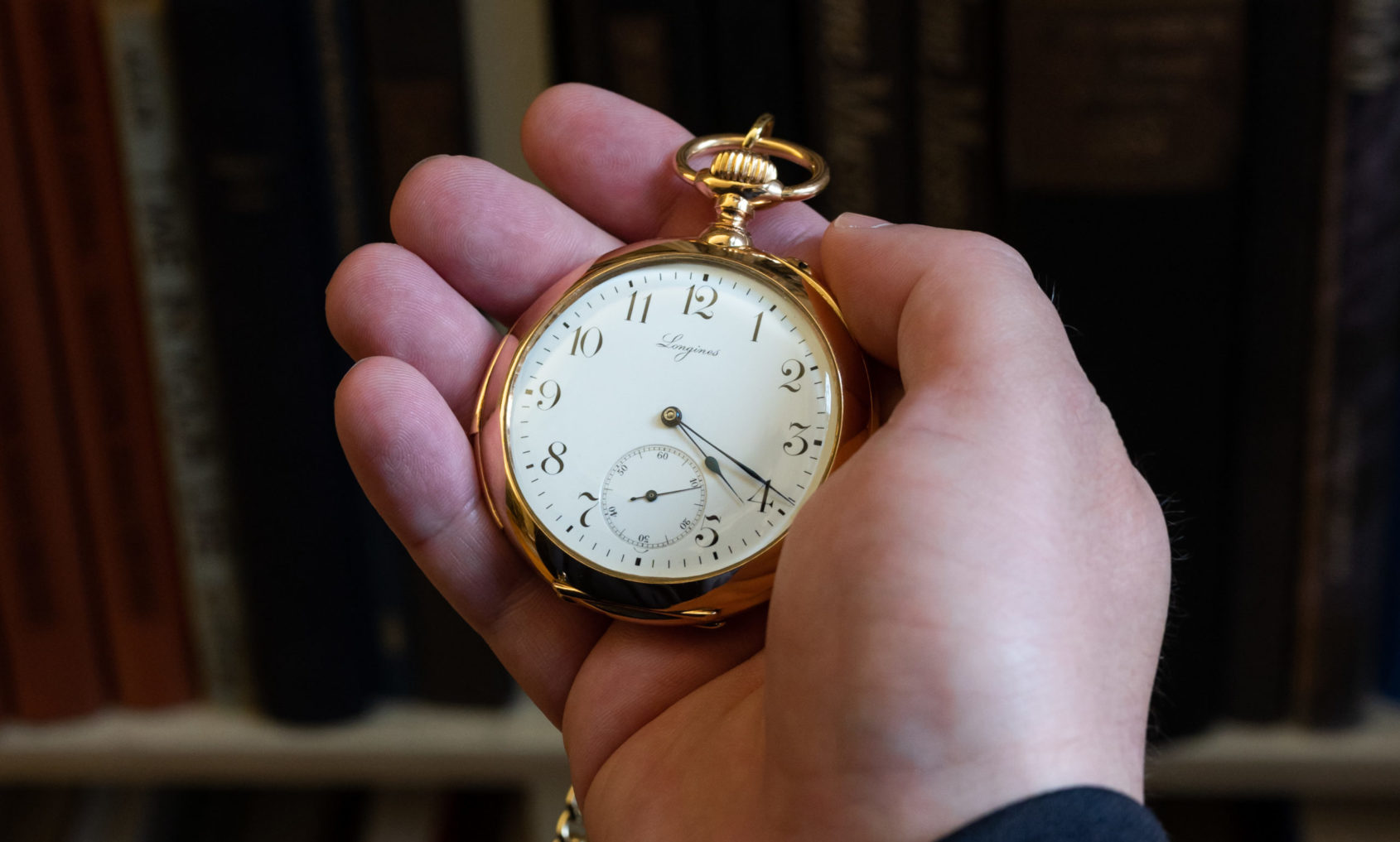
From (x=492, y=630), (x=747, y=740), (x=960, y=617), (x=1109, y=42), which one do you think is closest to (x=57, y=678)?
(x=492, y=630)

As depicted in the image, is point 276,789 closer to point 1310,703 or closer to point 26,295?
point 26,295

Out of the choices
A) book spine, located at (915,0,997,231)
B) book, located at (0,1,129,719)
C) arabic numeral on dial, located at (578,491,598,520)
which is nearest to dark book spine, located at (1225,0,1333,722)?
book spine, located at (915,0,997,231)

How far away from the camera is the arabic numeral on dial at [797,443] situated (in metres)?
0.85

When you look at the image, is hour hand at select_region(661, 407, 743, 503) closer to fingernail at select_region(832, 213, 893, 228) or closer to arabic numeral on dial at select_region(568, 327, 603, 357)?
arabic numeral on dial at select_region(568, 327, 603, 357)

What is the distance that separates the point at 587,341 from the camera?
3.01ft

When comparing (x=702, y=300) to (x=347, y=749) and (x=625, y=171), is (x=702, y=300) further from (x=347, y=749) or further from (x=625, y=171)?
(x=347, y=749)

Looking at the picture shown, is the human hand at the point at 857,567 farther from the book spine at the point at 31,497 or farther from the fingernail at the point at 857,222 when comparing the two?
the book spine at the point at 31,497

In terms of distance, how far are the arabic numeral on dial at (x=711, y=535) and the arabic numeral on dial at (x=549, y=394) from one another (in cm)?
16

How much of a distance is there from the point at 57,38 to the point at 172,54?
0.36ft

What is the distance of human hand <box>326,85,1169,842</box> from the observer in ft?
2.17

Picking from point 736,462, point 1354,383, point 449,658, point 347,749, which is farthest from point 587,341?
point 1354,383

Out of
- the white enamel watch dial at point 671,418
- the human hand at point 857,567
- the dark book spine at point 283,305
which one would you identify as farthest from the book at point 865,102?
the dark book spine at point 283,305

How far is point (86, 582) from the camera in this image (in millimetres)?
Answer: 1207

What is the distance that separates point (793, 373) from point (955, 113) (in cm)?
32
